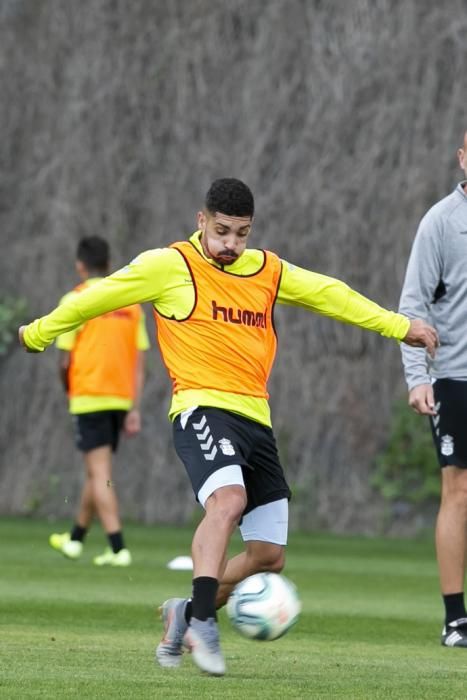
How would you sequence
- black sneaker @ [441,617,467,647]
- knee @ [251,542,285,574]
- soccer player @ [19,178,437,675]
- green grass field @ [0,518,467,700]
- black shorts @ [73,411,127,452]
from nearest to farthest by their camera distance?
green grass field @ [0,518,467,700]
soccer player @ [19,178,437,675]
knee @ [251,542,285,574]
black sneaker @ [441,617,467,647]
black shorts @ [73,411,127,452]

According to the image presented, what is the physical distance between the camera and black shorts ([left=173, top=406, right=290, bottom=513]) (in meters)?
7.10

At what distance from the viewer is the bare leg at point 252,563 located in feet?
24.1

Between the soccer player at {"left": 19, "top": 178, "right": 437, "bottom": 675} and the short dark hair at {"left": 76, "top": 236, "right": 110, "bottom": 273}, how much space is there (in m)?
5.44

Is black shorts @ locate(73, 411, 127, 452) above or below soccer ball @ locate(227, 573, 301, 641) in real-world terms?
above

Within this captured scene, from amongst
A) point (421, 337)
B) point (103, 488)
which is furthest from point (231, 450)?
point (103, 488)

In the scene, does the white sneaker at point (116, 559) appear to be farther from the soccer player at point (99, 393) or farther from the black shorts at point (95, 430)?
the black shorts at point (95, 430)

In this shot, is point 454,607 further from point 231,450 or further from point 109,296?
point 109,296

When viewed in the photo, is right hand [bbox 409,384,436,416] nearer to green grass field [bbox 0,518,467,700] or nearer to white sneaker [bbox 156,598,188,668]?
green grass field [bbox 0,518,467,700]

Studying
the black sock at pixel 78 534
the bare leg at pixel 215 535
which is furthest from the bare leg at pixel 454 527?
the black sock at pixel 78 534

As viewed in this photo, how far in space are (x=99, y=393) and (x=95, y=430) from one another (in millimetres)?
272

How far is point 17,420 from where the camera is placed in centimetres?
1906

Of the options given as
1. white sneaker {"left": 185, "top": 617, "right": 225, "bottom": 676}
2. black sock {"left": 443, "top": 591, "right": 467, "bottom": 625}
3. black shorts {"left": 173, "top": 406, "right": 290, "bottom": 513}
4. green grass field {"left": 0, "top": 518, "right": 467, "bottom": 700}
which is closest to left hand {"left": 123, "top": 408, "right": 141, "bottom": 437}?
green grass field {"left": 0, "top": 518, "right": 467, "bottom": 700}

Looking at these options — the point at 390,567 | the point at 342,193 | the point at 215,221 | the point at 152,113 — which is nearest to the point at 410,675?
the point at 215,221

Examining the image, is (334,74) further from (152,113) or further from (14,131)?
(14,131)
